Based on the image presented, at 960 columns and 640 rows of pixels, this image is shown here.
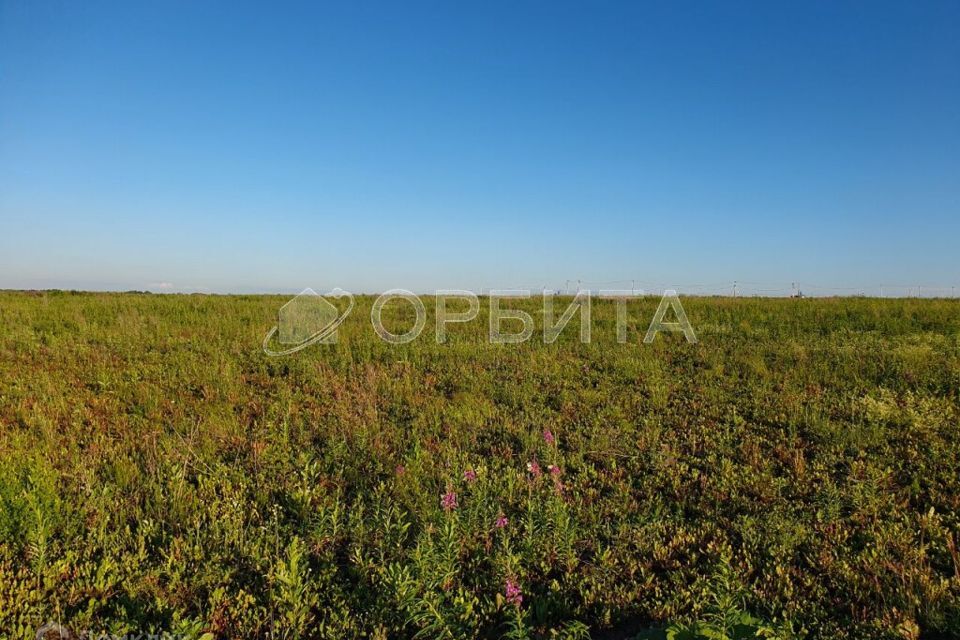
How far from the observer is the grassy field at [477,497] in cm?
340

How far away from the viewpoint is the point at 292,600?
3.20m

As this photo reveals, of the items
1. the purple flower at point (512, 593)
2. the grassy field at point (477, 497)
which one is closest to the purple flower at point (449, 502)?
the grassy field at point (477, 497)

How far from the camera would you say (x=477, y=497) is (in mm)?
4762

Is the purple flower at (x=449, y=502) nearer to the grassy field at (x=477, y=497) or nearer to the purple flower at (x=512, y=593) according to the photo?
the grassy field at (x=477, y=497)

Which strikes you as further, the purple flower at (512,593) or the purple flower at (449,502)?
the purple flower at (449,502)

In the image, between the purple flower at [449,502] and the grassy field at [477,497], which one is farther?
the purple flower at [449,502]

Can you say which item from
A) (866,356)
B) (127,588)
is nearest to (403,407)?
(127,588)

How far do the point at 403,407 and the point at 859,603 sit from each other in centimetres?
600

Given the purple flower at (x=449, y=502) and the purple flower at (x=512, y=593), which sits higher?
the purple flower at (x=449, y=502)

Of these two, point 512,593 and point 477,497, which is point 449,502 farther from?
point 512,593

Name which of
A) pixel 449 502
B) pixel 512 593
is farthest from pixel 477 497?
pixel 512 593

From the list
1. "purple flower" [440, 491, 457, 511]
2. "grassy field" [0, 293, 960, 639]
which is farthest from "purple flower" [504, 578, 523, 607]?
"purple flower" [440, 491, 457, 511]

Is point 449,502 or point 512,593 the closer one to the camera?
point 512,593

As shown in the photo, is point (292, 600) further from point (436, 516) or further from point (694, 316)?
point (694, 316)
